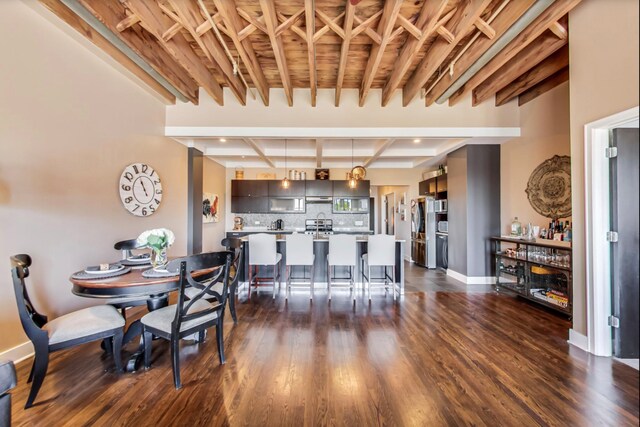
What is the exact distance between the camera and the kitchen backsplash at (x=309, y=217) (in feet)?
23.5

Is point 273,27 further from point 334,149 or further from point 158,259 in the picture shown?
point 334,149

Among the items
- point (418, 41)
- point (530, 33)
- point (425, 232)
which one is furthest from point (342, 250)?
point (425, 232)

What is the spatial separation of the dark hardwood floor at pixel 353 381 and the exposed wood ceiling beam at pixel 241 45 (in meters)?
2.93

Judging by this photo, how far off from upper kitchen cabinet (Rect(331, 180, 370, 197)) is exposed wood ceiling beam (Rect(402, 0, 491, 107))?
2909 mm

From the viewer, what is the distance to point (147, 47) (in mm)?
2928

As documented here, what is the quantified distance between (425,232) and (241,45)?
17.6 ft

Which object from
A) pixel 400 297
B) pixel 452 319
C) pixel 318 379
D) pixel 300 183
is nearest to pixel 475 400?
pixel 318 379

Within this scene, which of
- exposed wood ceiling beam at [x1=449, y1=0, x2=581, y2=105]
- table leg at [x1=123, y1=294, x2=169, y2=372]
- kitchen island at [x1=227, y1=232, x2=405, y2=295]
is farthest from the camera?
kitchen island at [x1=227, y1=232, x2=405, y2=295]

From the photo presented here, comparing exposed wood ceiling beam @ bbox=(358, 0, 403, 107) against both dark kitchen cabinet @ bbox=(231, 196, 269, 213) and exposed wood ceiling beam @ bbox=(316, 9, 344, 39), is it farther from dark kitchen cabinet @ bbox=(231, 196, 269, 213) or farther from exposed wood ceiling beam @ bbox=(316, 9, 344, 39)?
dark kitchen cabinet @ bbox=(231, 196, 269, 213)

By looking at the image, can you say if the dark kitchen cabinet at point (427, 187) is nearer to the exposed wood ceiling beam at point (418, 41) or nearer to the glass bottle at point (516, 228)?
the glass bottle at point (516, 228)

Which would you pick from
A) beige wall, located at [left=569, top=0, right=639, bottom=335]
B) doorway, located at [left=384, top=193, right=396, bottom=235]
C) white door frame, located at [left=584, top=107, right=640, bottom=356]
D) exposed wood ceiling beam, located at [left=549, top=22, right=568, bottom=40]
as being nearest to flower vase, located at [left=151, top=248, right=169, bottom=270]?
beige wall, located at [left=569, top=0, right=639, bottom=335]

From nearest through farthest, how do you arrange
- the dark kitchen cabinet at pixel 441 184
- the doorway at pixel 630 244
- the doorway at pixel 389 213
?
the doorway at pixel 630 244
the dark kitchen cabinet at pixel 441 184
the doorway at pixel 389 213

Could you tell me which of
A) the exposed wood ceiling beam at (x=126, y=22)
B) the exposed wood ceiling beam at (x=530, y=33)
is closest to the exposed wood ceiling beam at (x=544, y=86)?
the exposed wood ceiling beam at (x=530, y=33)

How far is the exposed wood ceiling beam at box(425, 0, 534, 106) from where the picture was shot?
2.28m
